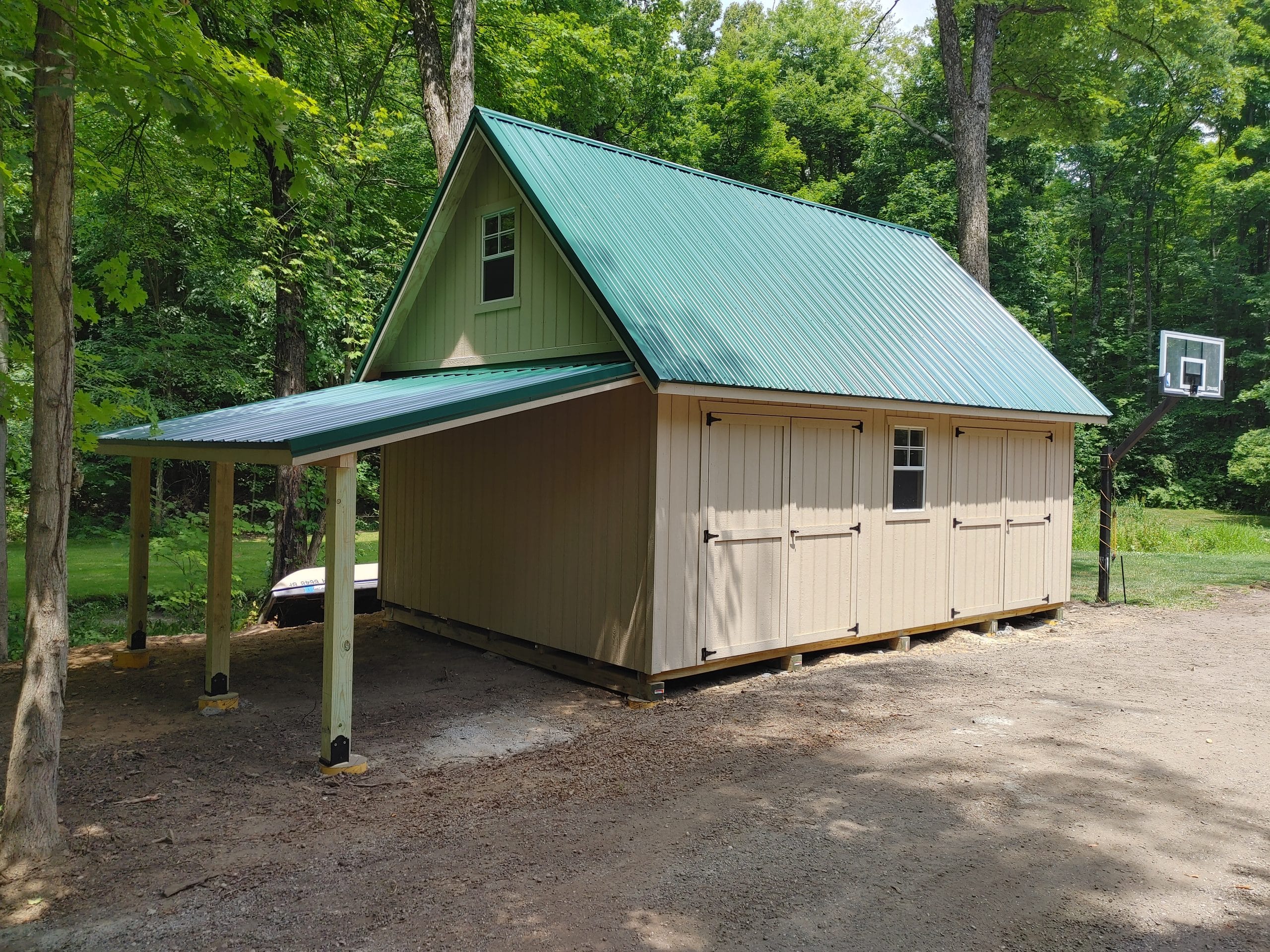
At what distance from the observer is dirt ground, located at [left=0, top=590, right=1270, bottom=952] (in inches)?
154

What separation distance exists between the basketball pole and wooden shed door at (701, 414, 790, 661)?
650cm

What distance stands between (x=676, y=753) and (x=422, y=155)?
14.8 metres

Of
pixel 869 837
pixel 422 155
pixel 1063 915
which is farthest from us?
pixel 422 155

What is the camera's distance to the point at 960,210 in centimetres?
1617

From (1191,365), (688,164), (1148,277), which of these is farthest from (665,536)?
(1148,277)

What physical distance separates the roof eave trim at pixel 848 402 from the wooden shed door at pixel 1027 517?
44cm

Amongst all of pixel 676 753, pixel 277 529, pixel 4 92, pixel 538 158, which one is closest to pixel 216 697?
pixel 676 753

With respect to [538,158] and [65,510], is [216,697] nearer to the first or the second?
[65,510]

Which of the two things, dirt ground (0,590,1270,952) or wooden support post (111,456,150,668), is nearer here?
dirt ground (0,590,1270,952)

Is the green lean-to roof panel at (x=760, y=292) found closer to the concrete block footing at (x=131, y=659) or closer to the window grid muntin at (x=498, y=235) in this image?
the window grid muntin at (x=498, y=235)

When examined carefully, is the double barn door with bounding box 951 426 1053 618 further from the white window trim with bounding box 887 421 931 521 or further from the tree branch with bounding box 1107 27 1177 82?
the tree branch with bounding box 1107 27 1177 82

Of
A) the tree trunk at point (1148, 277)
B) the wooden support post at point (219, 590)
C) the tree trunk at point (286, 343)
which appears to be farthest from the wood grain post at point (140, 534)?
the tree trunk at point (1148, 277)

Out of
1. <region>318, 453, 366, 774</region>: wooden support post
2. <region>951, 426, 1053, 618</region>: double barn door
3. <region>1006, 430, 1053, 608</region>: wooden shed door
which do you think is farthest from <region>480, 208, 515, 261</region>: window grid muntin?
<region>1006, 430, 1053, 608</region>: wooden shed door

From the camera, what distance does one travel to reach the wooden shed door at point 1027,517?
35.4 ft
